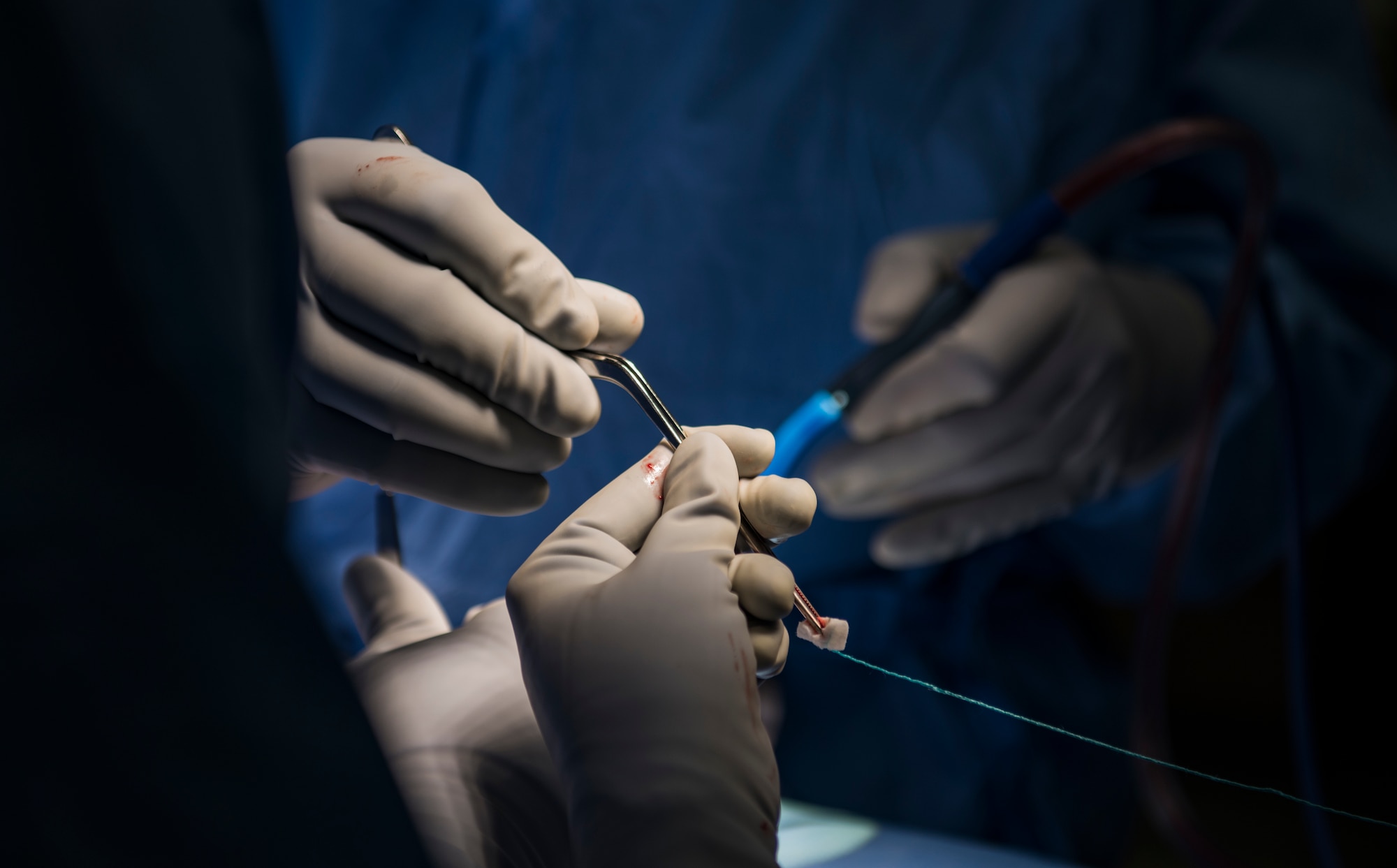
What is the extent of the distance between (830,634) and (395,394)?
259 mm

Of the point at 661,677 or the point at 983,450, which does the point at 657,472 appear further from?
the point at 983,450

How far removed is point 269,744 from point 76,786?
0.13 ft

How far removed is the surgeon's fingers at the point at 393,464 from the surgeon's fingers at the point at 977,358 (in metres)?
0.50

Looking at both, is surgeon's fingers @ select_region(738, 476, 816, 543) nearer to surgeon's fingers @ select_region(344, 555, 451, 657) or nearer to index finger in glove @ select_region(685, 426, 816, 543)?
index finger in glove @ select_region(685, 426, 816, 543)

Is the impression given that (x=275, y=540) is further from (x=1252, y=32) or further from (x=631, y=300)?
(x=1252, y=32)

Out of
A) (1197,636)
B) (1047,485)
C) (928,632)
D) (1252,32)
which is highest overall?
(1252,32)

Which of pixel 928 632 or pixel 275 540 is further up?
pixel 275 540

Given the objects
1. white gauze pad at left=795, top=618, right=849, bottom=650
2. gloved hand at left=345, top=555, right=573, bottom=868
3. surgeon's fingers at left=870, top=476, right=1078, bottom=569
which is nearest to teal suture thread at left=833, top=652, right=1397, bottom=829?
white gauze pad at left=795, top=618, right=849, bottom=650

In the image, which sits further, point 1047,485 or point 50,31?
point 1047,485

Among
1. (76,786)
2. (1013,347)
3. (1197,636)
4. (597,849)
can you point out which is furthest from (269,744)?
(1197,636)

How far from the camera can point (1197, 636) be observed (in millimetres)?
1321

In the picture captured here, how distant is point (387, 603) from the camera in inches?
20.0

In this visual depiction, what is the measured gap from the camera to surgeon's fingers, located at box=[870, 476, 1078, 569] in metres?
0.89

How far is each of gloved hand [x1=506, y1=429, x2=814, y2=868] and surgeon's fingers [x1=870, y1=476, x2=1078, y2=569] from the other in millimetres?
554
